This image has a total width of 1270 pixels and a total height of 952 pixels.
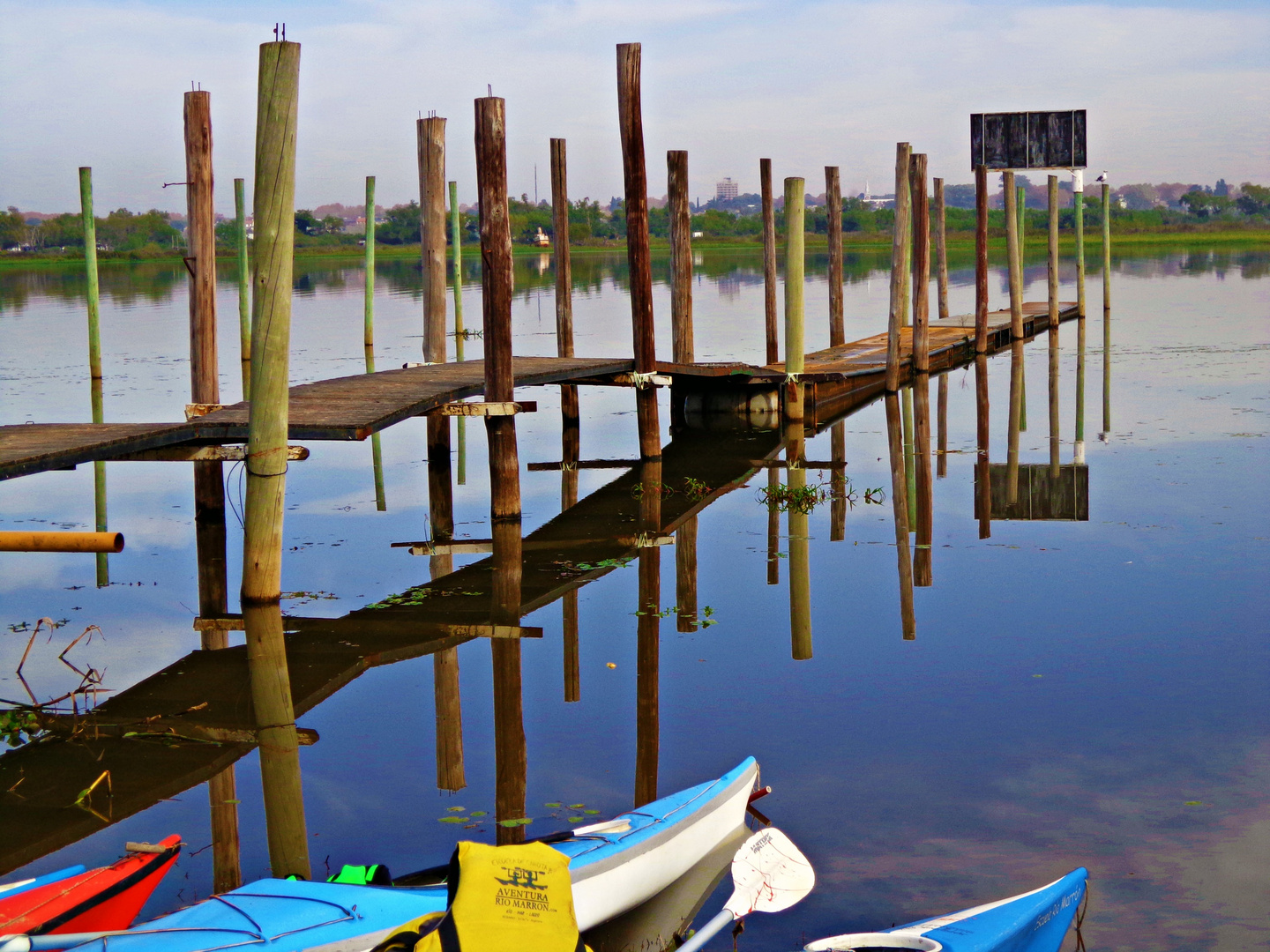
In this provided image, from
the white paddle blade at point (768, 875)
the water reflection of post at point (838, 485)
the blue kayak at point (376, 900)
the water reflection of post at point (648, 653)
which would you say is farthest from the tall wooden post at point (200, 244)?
the white paddle blade at point (768, 875)

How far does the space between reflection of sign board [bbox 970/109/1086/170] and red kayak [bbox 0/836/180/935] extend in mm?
25525

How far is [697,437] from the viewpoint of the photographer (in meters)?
17.2

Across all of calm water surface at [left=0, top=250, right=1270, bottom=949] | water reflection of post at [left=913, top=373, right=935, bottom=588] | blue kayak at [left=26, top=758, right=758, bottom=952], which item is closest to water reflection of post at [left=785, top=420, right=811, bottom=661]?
calm water surface at [left=0, top=250, right=1270, bottom=949]

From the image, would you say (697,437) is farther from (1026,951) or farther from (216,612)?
(1026,951)

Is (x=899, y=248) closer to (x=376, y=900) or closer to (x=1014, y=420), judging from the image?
(x=1014, y=420)

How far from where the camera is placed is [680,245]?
16.3 meters

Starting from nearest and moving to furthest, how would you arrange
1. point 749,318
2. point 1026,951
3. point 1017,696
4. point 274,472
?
point 1026,951
point 1017,696
point 274,472
point 749,318

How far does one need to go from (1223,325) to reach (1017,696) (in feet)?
89.0

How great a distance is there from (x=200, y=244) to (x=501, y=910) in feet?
29.2

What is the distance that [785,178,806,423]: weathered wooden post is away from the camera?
1631 centimetres

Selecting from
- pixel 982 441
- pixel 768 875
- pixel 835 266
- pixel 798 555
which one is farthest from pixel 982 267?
pixel 768 875

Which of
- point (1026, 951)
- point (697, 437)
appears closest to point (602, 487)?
point (697, 437)

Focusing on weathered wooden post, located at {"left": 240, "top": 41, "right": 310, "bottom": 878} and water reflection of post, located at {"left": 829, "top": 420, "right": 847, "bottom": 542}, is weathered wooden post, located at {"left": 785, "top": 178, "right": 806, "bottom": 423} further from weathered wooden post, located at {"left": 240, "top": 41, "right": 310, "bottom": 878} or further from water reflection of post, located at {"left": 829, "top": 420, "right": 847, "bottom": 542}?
weathered wooden post, located at {"left": 240, "top": 41, "right": 310, "bottom": 878}

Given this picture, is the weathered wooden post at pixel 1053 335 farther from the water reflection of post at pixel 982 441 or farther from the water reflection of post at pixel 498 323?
the water reflection of post at pixel 498 323
